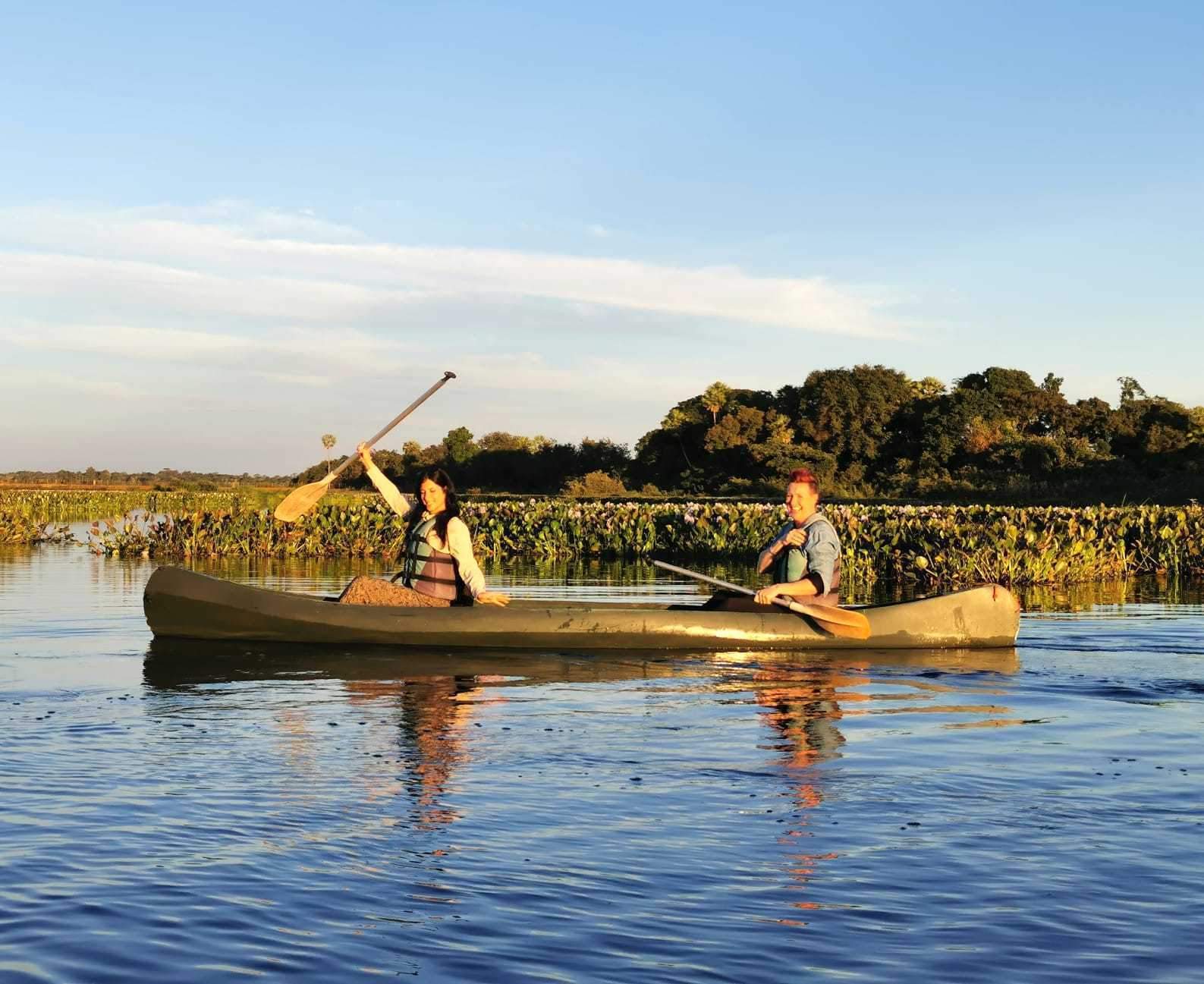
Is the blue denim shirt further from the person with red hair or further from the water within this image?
the water

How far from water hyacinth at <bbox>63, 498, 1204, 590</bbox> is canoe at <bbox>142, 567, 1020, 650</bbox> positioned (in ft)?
32.0

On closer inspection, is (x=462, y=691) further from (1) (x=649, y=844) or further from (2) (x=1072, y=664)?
(2) (x=1072, y=664)

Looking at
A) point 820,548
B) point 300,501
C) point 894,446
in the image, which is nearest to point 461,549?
point 820,548

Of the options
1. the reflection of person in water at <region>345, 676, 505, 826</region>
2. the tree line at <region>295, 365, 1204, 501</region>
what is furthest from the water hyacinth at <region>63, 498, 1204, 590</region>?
the tree line at <region>295, 365, 1204, 501</region>

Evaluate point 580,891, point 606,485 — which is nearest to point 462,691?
point 580,891

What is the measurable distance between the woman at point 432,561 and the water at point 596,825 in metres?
0.96

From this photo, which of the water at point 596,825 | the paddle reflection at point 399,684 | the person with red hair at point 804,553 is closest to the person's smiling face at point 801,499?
the person with red hair at point 804,553

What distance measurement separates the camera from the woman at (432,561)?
11891 mm

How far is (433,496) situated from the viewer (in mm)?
11727

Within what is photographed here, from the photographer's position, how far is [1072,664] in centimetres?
1273

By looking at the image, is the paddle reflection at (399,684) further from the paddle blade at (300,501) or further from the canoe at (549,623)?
the paddle blade at (300,501)

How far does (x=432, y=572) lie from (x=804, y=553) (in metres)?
3.45

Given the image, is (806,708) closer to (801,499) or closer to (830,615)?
(801,499)

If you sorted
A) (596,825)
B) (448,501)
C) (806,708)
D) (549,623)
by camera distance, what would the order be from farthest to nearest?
(549,623) < (448,501) < (806,708) < (596,825)
